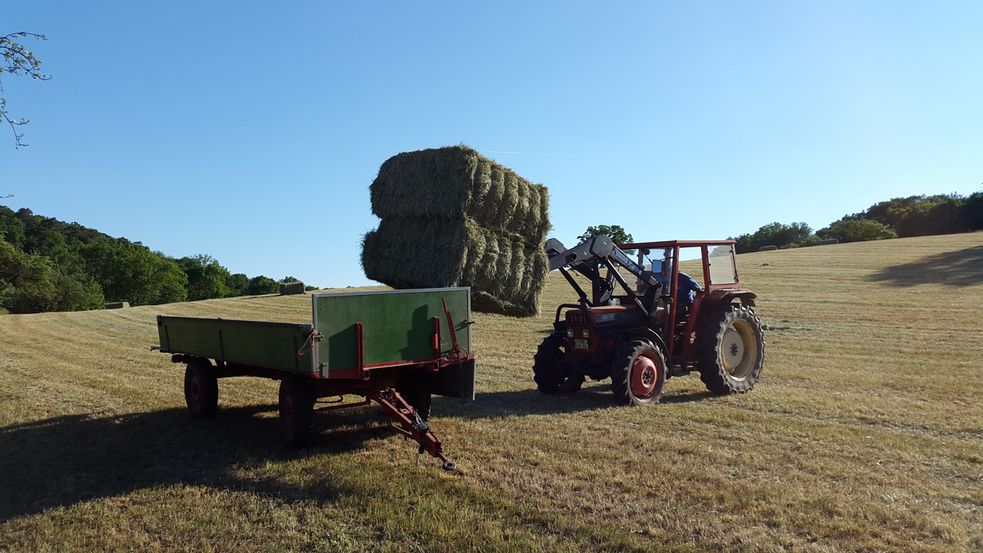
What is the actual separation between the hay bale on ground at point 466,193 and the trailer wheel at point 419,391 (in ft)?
10.4

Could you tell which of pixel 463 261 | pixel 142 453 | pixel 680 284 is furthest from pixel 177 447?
pixel 680 284

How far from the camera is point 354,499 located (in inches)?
200

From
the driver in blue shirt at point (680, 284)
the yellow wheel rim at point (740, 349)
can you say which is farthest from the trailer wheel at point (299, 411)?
the yellow wheel rim at point (740, 349)

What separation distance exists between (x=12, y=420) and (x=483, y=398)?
18.4 feet

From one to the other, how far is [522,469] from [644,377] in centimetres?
321

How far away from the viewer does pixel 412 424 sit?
237 inches

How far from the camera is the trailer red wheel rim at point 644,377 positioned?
8383 mm

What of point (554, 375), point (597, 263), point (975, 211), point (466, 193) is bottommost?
point (554, 375)

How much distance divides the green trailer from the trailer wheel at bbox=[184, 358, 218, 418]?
51cm

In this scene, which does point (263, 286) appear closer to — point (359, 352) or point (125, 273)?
point (125, 273)

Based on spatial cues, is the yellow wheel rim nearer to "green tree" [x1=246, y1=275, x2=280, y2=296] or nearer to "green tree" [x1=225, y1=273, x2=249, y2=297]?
"green tree" [x1=246, y1=275, x2=280, y2=296]

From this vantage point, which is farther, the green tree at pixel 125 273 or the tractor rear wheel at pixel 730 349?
the green tree at pixel 125 273

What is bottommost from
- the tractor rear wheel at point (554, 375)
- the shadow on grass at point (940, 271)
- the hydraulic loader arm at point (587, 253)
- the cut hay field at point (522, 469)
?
the cut hay field at point (522, 469)

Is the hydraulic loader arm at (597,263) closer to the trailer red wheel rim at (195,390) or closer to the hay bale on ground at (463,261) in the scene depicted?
the hay bale on ground at (463,261)
